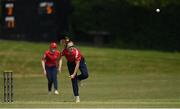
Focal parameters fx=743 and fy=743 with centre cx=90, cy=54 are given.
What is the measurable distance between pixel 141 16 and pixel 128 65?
16825 mm

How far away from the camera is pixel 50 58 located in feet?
84.4

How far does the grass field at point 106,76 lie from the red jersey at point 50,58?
3.66 feet

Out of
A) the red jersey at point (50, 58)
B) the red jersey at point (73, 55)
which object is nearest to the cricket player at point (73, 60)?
the red jersey at point (73, 55)

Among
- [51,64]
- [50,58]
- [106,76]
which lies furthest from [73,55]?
[106,76]

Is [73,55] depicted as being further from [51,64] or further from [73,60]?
[51,64]

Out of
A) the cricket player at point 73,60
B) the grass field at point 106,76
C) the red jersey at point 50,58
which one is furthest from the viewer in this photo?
the red jersey at point 50,58

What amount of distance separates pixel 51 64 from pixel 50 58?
0.96ft

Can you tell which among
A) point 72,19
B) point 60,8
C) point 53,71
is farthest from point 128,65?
point 72,19

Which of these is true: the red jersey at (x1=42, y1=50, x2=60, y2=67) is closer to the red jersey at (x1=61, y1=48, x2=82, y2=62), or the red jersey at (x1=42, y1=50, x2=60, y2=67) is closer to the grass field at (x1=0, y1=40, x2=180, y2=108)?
the grass field at (x1=0, y1=40, x2=180, y2=108)

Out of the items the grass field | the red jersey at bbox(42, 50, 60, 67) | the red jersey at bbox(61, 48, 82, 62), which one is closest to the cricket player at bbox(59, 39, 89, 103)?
the red jersey at bbox(61, 48, 82, 62)

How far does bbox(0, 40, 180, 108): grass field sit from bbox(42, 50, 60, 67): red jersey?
1.11 m

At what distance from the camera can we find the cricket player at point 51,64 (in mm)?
25688

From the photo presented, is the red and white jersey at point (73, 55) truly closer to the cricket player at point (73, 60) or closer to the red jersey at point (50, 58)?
the cricket player at point (73, 60)

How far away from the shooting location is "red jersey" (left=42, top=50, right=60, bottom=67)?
1011 inches
